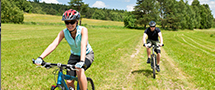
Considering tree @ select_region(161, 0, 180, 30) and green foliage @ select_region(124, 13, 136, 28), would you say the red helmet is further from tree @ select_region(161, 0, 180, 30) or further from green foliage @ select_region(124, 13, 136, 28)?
tree @ select_region(161, 0, 180, 30)

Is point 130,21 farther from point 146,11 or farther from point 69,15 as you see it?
point 69,15

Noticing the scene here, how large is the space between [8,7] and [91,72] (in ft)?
238

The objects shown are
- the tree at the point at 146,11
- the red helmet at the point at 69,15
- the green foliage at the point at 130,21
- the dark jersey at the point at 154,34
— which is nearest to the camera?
the red helmet at the point at 69,15

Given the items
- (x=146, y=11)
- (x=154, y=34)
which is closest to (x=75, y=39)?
(x=154, y=34)

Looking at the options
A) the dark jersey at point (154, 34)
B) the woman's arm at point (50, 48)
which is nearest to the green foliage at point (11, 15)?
the dark jersey at point (154, 34)

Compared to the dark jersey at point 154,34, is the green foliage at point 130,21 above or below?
above

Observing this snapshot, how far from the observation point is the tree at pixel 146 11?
224 feet

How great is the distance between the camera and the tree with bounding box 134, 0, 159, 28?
68250 mm

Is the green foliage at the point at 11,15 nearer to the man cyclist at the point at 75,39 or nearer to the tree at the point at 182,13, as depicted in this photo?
the tree at the point at 182,13

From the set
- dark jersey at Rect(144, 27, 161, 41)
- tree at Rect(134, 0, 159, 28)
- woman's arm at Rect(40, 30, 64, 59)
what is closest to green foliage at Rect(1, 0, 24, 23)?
tree at Rect(134, 0, 159, 28)

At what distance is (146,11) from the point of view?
237 ft

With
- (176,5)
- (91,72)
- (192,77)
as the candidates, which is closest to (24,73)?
(91,72)

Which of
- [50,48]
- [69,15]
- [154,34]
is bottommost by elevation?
[50,48]

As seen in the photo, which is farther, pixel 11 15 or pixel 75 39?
pixel 11 15
